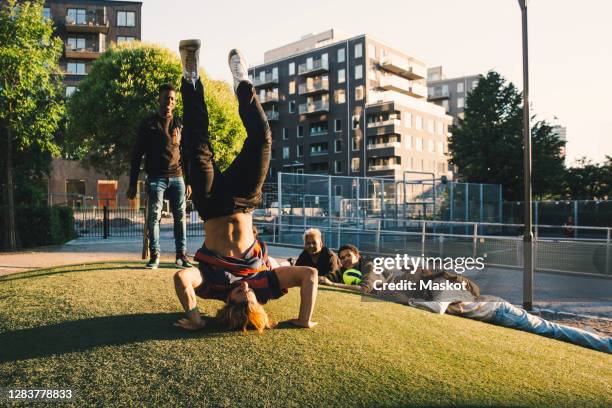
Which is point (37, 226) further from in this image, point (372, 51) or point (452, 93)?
point (452, 93)

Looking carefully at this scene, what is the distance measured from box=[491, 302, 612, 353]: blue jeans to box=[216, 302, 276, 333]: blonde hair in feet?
11.5

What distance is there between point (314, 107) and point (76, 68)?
27.9 meters

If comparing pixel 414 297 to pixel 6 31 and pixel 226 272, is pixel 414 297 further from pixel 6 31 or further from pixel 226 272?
pixel 6 31

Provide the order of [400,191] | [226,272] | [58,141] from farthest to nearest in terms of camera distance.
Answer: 1. [400,191]
2. [58,141]
3. [226,272]

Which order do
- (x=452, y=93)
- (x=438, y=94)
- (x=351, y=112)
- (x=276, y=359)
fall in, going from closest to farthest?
(x=276, y=359), (x=351, y=112), (x=438, y=94), (x=452, y=93)

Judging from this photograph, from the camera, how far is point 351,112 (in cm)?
6306

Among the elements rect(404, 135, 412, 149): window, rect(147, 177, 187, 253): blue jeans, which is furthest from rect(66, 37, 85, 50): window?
rect(147, 177, 187, 253): blue jeans

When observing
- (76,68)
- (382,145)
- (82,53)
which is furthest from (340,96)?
(76,68)

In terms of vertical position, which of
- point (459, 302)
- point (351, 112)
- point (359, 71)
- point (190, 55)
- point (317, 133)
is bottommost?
point (459, 302)

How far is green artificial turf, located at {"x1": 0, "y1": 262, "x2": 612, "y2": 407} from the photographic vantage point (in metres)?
3.36

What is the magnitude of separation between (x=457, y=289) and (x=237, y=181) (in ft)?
12.0

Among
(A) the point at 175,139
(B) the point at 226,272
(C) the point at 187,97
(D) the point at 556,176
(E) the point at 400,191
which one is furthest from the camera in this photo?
(D) the point at 556,176

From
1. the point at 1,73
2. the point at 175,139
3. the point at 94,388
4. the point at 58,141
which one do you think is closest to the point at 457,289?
the point at 175,139

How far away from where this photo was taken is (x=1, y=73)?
14695 mm
